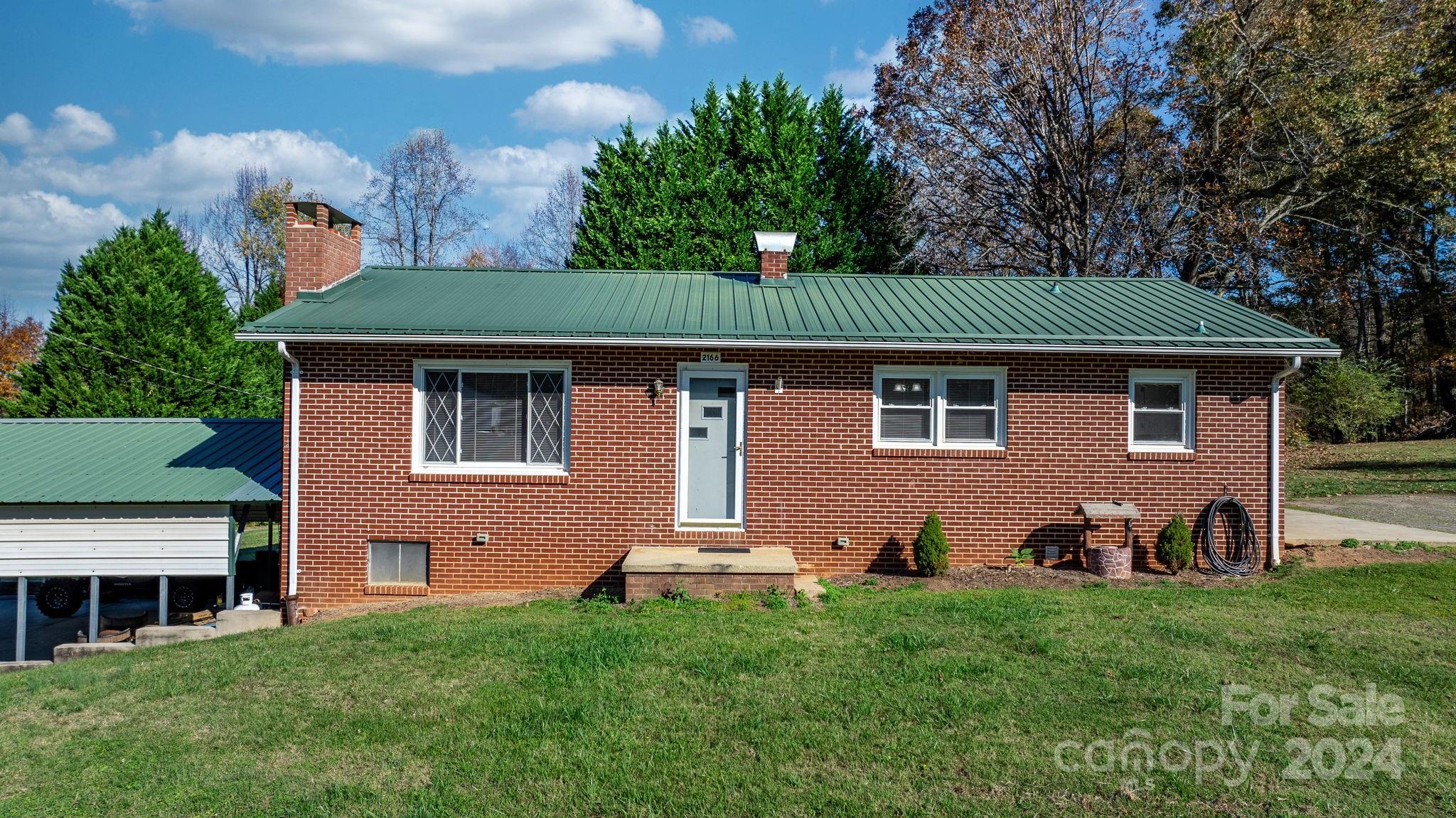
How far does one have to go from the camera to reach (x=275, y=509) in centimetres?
1118

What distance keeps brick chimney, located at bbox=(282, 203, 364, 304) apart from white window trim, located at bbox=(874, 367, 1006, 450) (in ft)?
24.9

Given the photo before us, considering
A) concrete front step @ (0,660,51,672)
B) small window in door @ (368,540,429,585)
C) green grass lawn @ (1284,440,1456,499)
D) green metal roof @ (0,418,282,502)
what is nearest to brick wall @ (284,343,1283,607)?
small window in door @ (368,540,429,585)

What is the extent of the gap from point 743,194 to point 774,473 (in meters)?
14.8

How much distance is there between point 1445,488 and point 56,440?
25.0m

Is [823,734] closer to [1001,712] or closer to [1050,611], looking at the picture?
[1001,712]

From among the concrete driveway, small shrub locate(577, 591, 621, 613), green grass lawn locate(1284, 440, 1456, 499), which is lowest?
small shrub locate(577, 591, 621, 613)

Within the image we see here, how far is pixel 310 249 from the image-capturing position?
11438 mm

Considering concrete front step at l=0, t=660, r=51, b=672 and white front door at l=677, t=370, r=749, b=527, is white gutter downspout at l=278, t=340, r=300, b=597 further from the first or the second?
white front door at l=677, t=370, r=749, b=527

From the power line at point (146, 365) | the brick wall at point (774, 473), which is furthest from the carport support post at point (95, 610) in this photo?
the power line at point (146, 365)

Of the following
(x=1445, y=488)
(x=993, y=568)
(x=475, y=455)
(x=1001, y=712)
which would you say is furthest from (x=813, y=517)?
(x=1445, y=488)

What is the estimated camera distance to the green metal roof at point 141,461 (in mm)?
10320

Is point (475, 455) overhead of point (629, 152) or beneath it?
beneath

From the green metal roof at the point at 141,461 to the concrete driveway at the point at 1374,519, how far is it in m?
13.5

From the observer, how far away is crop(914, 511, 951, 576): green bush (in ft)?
32.9
